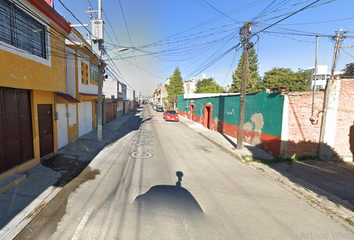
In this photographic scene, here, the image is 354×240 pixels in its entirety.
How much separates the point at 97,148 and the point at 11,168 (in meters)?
3.54

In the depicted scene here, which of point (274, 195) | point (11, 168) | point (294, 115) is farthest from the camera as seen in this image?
point (294, 115)

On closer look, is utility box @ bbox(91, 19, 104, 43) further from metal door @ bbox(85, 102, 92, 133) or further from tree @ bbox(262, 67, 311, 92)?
tree @ bbox(262, 67, 311, 92)

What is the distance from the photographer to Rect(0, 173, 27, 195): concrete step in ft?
13.0

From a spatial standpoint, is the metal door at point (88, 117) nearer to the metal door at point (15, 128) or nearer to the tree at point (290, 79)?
the metal door at point (15, 128)

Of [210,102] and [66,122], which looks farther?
[210,102]

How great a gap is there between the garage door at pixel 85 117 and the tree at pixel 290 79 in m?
34.1

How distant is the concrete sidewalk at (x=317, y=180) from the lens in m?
4.05

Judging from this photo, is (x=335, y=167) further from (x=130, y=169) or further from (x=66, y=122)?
(x=66, y=122)

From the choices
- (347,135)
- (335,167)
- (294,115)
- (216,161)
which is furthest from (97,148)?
(347,135)

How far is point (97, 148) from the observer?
27.1 feet

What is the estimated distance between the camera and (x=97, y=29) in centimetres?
905

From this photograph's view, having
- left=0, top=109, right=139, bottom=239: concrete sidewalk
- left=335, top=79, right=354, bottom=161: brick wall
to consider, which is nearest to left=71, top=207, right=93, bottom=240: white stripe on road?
left=0, top=109, right=139, bottom=239: concrete sidewalk

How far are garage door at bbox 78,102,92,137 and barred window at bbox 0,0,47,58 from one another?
4.94 metres

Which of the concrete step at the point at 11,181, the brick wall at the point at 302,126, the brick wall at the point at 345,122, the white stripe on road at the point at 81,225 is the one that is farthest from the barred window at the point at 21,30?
the brick wall at the point at 345,122
